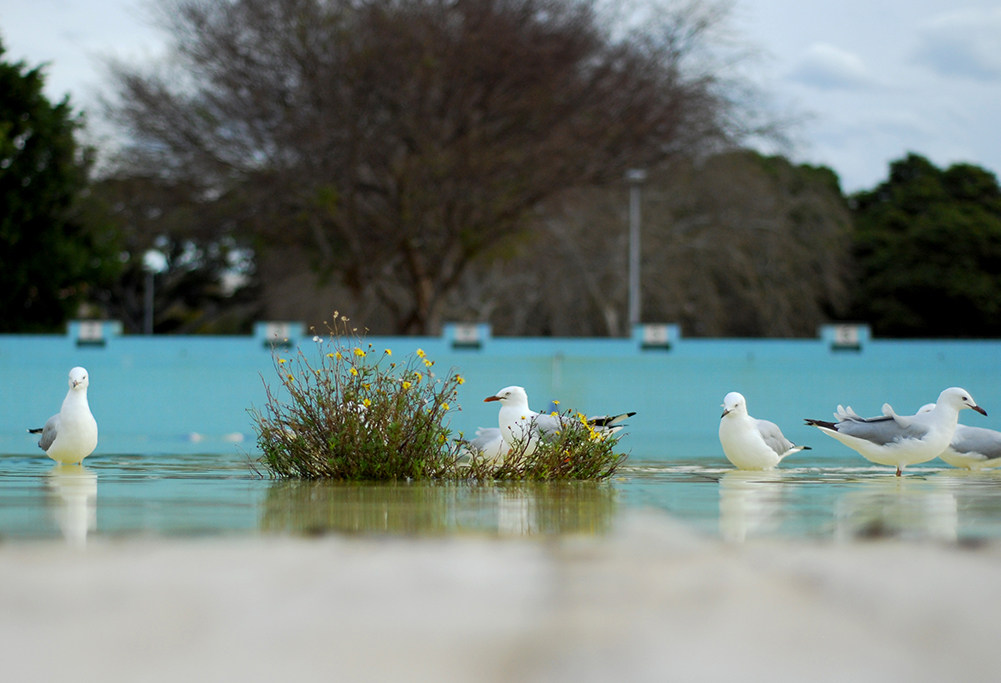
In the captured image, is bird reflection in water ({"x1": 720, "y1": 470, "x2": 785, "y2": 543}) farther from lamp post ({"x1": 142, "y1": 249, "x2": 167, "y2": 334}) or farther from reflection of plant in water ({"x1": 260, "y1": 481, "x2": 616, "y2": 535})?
lamp post ({"x1": 142, "y1": 249, "x2": 167, "y2": 334})

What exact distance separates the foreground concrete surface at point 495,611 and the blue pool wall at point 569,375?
1698 centimetres

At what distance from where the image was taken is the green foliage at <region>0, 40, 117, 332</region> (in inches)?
1309

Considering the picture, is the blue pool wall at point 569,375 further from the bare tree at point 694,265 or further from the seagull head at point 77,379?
the bare tree at point 694,265

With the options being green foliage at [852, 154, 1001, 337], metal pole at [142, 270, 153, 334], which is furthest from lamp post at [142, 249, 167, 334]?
green foliage at [852, 154, 1001, 337]

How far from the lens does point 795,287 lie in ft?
146

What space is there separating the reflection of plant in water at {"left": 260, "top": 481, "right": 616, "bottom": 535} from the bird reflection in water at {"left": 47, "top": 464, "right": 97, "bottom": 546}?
38.9 inches

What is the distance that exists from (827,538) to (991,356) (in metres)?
20.6

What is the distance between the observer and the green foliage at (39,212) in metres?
33.2

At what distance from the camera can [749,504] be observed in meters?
7.91

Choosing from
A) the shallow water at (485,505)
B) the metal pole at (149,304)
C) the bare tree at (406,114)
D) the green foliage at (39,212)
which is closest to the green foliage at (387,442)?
the shallow water at (485,505)

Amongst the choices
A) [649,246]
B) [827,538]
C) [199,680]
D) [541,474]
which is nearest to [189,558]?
[199,680]

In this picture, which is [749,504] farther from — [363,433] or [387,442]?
[363,433]

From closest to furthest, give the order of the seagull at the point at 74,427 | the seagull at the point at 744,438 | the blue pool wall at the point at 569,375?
the seagull at the point at 74,427, the seagull at the point at 744,438, the blue pool wall at the point at 569,375

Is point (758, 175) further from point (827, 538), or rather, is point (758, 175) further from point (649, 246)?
point (827, 538)
